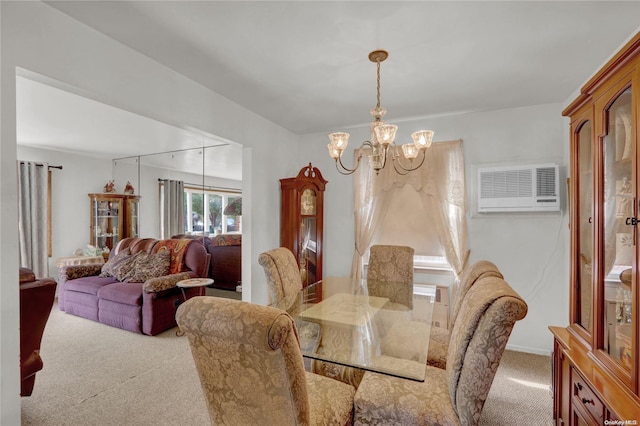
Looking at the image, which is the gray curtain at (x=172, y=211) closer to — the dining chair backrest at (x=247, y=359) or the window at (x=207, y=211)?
the window at (x=207, y=211)

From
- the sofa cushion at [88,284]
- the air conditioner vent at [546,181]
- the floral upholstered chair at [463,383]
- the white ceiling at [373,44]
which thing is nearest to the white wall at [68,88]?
the white ceiling at [373,44]

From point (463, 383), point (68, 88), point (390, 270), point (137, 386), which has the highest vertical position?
point (68, 88)

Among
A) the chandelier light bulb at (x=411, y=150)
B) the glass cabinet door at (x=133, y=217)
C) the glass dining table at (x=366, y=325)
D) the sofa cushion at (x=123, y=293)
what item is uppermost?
the chandelier light bulb at (x=411, y=150)

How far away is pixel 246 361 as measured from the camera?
1051 millimetres

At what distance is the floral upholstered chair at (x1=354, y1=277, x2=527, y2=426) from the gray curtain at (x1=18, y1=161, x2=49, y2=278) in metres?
5.53

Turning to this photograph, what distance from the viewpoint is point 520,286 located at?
3.17 meters

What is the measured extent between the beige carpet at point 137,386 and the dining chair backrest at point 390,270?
1074 millimetres

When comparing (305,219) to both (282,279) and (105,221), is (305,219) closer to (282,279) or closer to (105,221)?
(282,279)

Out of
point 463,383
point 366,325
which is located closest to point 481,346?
point 463,383

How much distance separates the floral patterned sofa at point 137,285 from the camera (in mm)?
3488

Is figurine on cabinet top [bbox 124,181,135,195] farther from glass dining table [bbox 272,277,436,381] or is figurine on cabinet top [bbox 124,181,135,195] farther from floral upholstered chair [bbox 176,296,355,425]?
floral upholstered chair [bbox 176,296,355,425]

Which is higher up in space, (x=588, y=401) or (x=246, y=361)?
(x=246, y=361)

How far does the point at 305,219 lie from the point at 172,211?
3906 millimetres

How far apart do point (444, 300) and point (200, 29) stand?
3327mm
